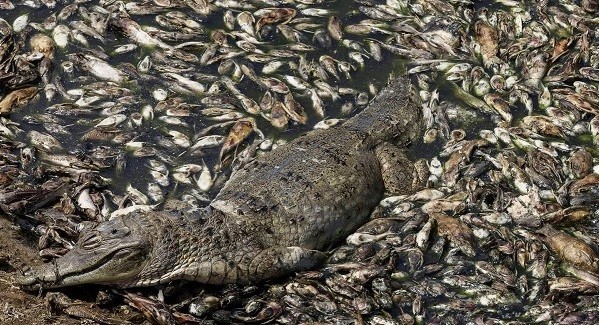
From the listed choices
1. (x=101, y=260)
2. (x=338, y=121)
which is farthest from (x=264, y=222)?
(x=338, y=121)

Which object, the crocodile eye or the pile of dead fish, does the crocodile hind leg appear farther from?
the crocodile eye

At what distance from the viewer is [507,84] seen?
30.1 ft

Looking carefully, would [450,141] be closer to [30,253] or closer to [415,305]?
[415,305]

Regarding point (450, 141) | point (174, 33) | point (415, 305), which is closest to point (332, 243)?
point (415, 305)

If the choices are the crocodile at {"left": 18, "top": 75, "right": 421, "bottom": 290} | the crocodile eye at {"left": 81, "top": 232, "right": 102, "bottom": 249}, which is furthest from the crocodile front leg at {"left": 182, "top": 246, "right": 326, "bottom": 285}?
the crocodile eye at {"left": 81, "top": 232, "right": 102, "bottom": 249}

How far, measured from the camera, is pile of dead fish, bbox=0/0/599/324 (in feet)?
23.2

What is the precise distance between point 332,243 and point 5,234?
2.74 m

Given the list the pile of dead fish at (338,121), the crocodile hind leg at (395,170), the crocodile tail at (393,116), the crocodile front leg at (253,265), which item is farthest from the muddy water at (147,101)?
the crocodile front leg at (253,265)

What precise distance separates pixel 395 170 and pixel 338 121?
2.68 ft

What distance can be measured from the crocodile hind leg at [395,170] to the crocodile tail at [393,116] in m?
0.19

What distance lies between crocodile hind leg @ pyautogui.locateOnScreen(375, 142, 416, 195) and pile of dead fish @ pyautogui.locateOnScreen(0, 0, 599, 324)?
0.55ft

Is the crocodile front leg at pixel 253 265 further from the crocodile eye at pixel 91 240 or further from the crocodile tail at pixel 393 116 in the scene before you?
the crocodile tail at pixel 393 116

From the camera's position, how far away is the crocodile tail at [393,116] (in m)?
8.48

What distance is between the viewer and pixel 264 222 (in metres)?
7.36
